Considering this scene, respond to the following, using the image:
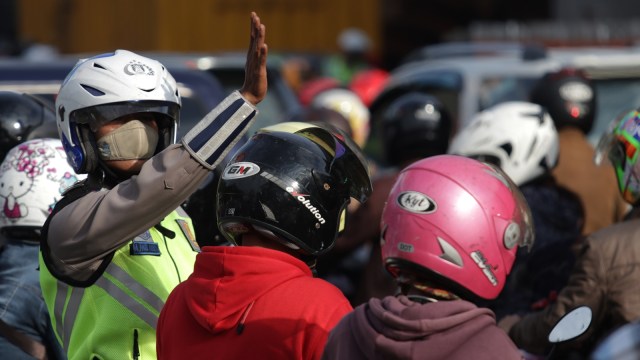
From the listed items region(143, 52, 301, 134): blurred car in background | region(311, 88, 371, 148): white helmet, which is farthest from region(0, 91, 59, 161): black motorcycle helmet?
region(311, 88, 371, 148): white helmet

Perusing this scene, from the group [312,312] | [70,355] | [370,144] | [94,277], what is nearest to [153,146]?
[94,277]

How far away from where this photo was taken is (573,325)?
3627mm

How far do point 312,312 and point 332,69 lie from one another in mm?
14565

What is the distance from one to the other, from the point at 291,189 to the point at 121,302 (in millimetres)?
783

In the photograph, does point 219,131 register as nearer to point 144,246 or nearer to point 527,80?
point 144,246

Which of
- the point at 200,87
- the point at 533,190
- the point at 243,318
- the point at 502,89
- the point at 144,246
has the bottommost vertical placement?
the point at 502,89

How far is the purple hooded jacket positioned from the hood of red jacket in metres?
0.43

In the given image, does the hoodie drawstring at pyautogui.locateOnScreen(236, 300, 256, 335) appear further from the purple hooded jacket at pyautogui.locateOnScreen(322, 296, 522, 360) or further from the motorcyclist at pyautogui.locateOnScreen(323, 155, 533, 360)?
the purple hooded jacket at pyautogui.locateOnScreen(322, 296, 522, 360)

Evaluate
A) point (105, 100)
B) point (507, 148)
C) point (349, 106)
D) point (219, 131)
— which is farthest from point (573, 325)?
point (349, 106)

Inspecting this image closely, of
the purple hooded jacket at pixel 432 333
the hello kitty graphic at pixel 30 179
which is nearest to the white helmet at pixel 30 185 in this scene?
the hello kitty graphic at pixel 30 179

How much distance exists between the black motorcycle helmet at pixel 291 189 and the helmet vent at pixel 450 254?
49cm

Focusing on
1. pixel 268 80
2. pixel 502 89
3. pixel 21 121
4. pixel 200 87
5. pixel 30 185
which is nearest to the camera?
pixel 30 185

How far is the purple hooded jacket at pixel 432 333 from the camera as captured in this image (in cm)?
300

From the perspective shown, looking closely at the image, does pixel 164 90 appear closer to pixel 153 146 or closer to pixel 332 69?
pixel 153 146
